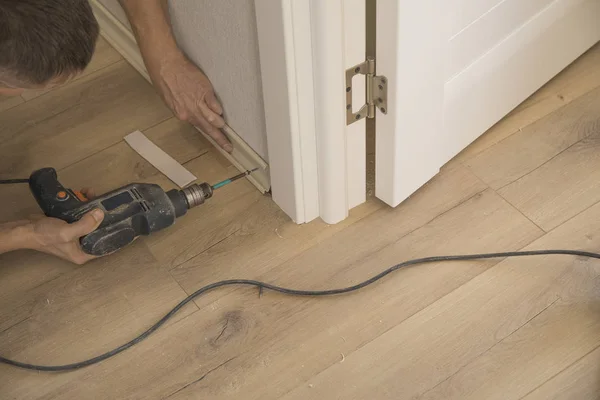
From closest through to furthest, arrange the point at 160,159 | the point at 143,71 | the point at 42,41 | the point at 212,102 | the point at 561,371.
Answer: the point at 42,41 < the point at 561,371 < the point at 212,102 < the point at 160,159 < the point at 143,71

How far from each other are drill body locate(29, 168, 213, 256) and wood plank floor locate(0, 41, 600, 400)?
0.08 m

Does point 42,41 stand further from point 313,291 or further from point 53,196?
point 313,291

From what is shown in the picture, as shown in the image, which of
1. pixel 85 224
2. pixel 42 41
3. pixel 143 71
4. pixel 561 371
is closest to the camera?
pixel 42 41

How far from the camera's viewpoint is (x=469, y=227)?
1.55m

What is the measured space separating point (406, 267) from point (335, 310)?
0.54 feet

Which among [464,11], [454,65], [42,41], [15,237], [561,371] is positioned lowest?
[561,371]

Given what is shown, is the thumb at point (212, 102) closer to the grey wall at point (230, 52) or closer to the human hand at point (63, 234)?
the grey wall at point (230, 52)

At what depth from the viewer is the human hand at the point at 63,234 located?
142cm

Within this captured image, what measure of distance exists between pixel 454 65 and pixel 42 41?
2.44 ft

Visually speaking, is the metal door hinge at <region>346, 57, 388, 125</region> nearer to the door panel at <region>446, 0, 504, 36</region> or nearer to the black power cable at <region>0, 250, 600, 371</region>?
the door panel at <region>446, 0, 504, 36</region>

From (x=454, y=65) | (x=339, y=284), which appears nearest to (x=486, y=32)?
(x=454, y=65)

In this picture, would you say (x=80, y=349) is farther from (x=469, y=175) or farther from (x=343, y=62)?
(x=469, y=175)

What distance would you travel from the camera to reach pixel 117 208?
146 centimetres

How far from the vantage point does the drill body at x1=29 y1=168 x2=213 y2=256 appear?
1.45 m
